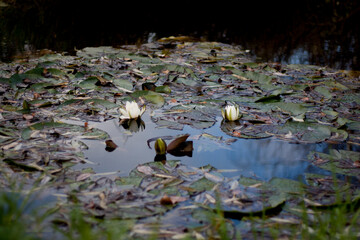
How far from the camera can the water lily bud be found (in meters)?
1.98

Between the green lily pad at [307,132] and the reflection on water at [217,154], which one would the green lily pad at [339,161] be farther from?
the green lily pad at [307,132]

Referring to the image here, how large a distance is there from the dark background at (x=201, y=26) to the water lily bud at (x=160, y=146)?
9.67 feet

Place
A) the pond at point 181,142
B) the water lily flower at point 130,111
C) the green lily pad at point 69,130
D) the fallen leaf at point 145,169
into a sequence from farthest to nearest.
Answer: the water lily flower at point 130,111
the green lily pad at point 69,130
the fallen leaf at point 145,169
the pond at point 181,142

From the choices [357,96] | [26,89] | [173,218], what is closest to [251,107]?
[357,96]

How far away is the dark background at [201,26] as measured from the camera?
516 centimetres

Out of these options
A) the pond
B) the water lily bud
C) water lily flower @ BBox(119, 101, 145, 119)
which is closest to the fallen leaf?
the pond

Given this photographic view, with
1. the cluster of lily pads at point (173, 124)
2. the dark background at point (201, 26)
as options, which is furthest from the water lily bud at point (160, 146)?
the dark background at point (201, 26)

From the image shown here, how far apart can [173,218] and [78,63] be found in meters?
2.88

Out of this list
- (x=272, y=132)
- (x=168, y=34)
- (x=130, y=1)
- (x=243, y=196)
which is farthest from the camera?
(x=130, y=1)

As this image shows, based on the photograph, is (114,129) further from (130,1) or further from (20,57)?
(130,1)

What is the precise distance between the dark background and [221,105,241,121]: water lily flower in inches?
96.3

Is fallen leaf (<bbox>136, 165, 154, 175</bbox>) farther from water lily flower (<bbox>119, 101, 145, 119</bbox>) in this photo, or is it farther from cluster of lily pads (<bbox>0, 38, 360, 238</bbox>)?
water lily flower (<bbox>119, 101, 145, 119</bbox>)

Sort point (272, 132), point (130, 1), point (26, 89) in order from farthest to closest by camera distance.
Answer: point (130, 1), point (26, 89), point (272, 132)

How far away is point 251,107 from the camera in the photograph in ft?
9.16
